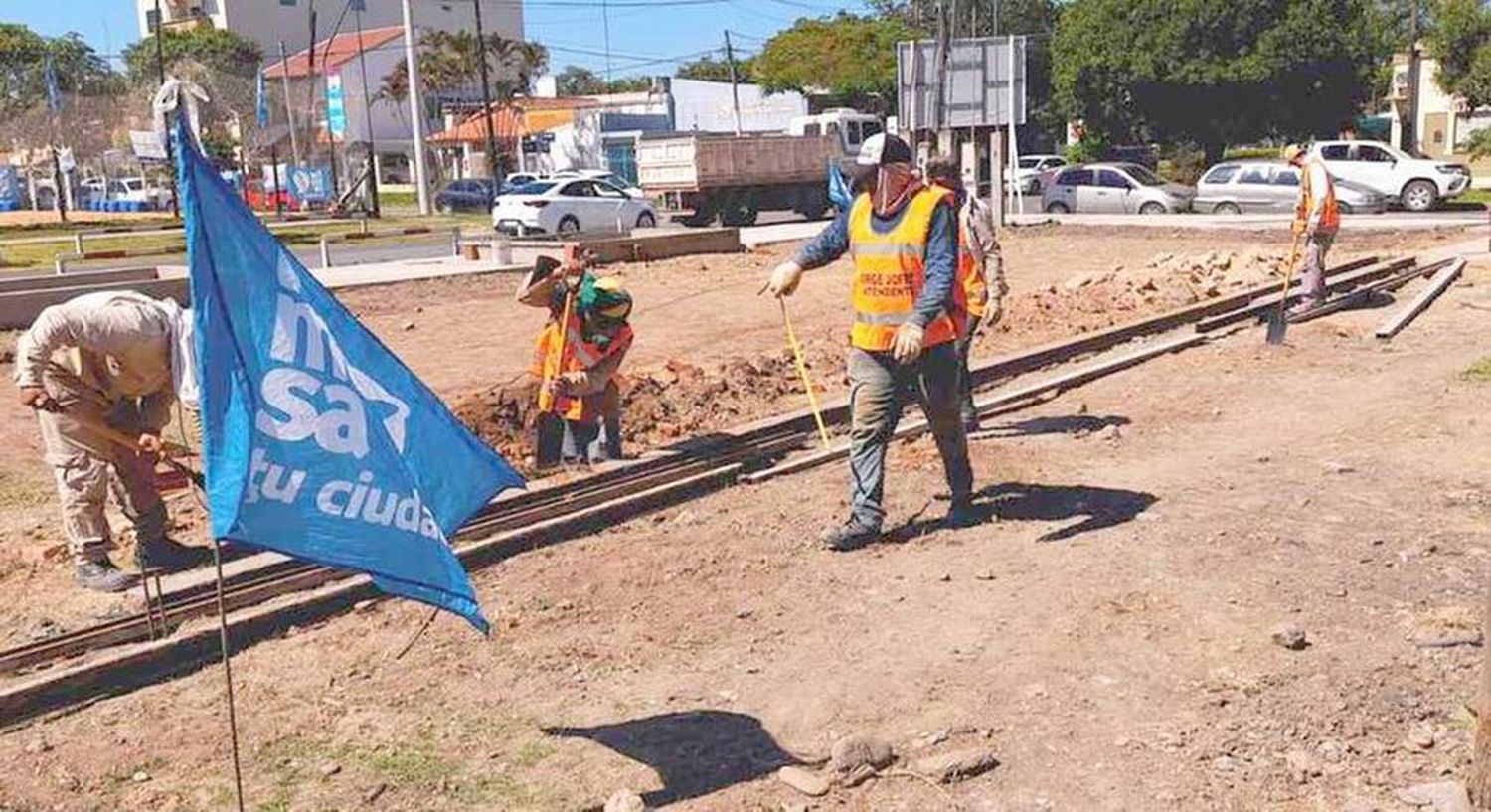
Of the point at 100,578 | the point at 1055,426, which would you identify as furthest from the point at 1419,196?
the point at 100,578

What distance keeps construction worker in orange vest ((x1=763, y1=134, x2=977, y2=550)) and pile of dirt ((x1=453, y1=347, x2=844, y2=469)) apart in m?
2.29

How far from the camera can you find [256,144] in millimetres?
58375

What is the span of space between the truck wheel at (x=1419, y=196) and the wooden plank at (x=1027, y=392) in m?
19.5

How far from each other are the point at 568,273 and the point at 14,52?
2819 inches

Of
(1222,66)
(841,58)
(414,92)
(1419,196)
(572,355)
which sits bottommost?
(1419,196)

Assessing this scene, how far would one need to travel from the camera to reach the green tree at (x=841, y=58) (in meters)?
66.1

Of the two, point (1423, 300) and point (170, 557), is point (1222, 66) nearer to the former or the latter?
point (1423, 300)

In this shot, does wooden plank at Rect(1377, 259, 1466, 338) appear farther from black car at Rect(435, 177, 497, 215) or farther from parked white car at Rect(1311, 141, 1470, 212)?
black car at Rect(435, 177, 497, 215)

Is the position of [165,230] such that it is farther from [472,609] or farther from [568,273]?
[472,609]

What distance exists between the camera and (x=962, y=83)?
1043 inches

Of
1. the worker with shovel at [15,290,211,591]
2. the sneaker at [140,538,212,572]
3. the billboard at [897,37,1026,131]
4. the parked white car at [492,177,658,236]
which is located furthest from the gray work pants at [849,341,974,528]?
the parked white car at [492,177,658,236]

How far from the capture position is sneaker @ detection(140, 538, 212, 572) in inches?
238

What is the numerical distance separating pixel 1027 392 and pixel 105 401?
621 centimetres

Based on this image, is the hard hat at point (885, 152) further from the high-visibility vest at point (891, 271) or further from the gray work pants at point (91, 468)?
the gray work pants at point (91, 468)
